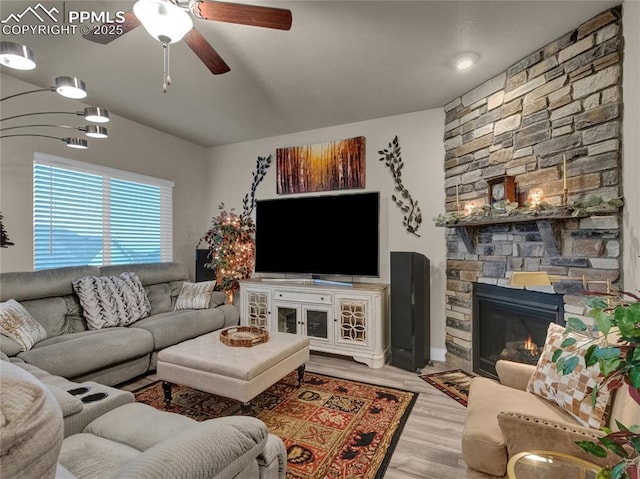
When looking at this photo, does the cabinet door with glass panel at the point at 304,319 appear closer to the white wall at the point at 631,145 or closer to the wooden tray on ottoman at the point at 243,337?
the wooden tray on ottoman at the point at 243,337

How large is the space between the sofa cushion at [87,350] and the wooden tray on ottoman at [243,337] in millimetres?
788

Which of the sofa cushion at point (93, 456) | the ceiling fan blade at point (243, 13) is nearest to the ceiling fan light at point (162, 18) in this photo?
the ceiling fan blade at point (243, 13)

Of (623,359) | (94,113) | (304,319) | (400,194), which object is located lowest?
(304,319)

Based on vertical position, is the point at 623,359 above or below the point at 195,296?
above

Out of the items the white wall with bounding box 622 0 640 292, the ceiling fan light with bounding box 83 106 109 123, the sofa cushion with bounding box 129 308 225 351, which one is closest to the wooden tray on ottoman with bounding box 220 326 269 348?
the sofa cushion with bounding box 129 308 225 351

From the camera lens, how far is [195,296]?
3.81 m

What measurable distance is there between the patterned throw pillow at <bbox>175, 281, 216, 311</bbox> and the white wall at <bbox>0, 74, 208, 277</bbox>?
3.08 ft

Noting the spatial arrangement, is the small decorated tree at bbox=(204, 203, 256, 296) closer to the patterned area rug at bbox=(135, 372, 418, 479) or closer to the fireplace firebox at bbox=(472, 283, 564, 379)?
the patterned area rug at bbox=(135, 372, 418, 479)

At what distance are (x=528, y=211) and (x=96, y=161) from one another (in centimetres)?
427

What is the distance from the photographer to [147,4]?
1.45m

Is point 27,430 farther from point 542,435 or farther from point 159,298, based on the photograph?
point 159,298

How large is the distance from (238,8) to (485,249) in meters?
2.66

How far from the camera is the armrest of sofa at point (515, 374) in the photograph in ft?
6.10

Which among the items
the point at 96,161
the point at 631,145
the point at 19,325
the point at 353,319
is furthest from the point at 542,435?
the point at 96,161
